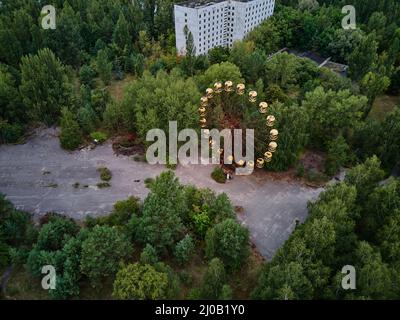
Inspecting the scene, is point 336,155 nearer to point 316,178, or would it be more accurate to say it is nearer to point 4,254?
point 316,178

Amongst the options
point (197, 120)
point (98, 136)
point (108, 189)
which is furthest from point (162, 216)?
point (98, 136)

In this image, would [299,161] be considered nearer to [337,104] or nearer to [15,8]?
[337,104]

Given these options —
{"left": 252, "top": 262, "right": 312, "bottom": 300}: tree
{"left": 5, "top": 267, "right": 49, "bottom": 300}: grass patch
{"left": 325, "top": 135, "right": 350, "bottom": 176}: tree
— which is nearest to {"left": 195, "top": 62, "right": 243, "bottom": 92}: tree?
{"left": 325, "top": 135, "right": 350, "bottom": 176}: tree

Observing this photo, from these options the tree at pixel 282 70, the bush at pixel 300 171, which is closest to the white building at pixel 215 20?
the tree at pixel 282 70

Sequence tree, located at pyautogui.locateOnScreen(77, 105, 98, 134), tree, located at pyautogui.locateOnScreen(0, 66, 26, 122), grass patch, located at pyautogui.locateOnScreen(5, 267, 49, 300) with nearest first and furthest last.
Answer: grass patch, located at pyautogui.locateOnScreen(5, 267, 49, 300)
tree, located at pyautogui.locateOnScreen(77, 105, 98, 134)
tree, located at pyautogui.locateOnScreen(0, 66, 26, 122)

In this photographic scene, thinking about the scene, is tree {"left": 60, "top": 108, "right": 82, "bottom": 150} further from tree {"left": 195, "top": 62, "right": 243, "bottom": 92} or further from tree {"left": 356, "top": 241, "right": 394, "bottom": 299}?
tree {"left": 356, "top": 241, "right": 394, "bottom": 299}

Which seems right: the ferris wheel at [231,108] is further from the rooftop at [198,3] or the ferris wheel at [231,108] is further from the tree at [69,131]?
the rooftop at [198,3]
